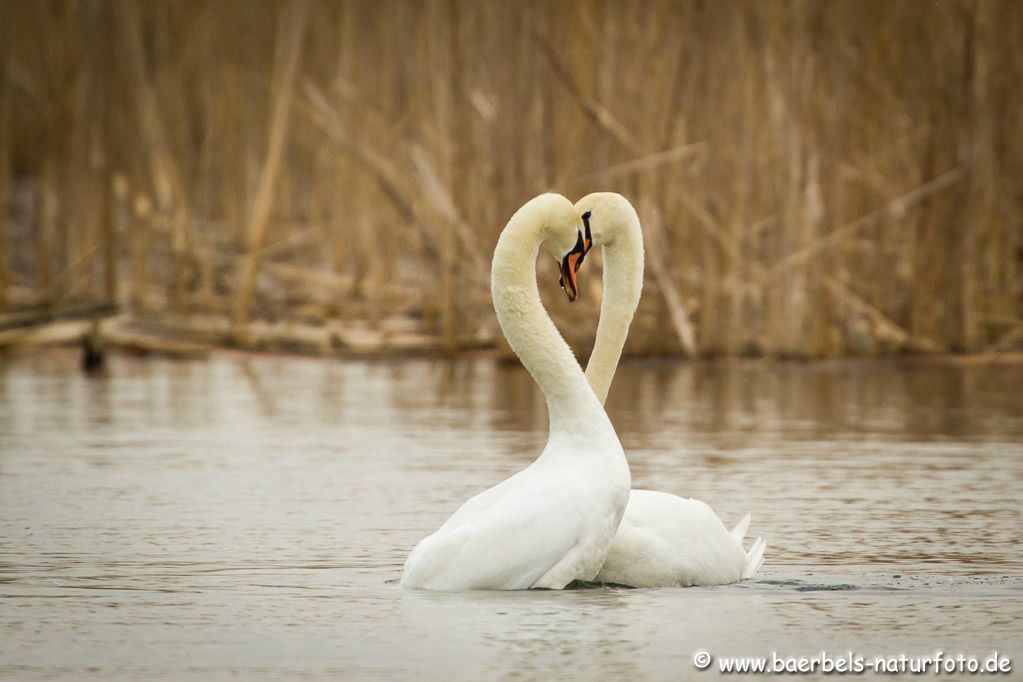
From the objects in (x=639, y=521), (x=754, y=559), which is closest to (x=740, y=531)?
(x=754, y=559)

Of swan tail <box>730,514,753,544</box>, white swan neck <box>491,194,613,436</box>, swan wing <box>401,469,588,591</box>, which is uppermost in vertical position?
white swan neck <box>491,194,613,436</box>

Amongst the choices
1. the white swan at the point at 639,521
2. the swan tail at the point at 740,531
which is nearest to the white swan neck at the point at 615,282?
the white swan at the point at 639,521

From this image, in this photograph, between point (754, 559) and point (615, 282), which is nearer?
point (754, 559)

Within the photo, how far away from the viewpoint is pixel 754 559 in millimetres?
7605

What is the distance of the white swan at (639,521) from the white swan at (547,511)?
11.8 inches

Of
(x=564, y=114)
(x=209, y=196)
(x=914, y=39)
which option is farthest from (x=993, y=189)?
(x=209, y=196)

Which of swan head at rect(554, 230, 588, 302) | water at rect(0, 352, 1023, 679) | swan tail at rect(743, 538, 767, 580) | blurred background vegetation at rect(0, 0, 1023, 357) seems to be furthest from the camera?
blurred background vegetation at rect(0, 0, 1023, 357)

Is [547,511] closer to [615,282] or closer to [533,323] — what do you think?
[533,323]

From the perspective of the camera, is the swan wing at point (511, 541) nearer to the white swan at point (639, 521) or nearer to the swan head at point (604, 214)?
the white swan at point (639, 521)

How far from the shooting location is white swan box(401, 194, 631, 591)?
6.81 metres

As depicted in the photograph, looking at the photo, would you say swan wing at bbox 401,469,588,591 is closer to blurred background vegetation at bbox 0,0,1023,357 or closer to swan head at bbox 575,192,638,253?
swan head at bbox 575,192,638,253

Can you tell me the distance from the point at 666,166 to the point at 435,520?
942 centimetres

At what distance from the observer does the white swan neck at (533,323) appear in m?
7.20

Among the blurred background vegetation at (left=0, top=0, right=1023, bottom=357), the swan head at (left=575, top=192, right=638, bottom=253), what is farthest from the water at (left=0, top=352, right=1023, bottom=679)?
the swan head at (left=575, top=192, right=638, bottom=253)
